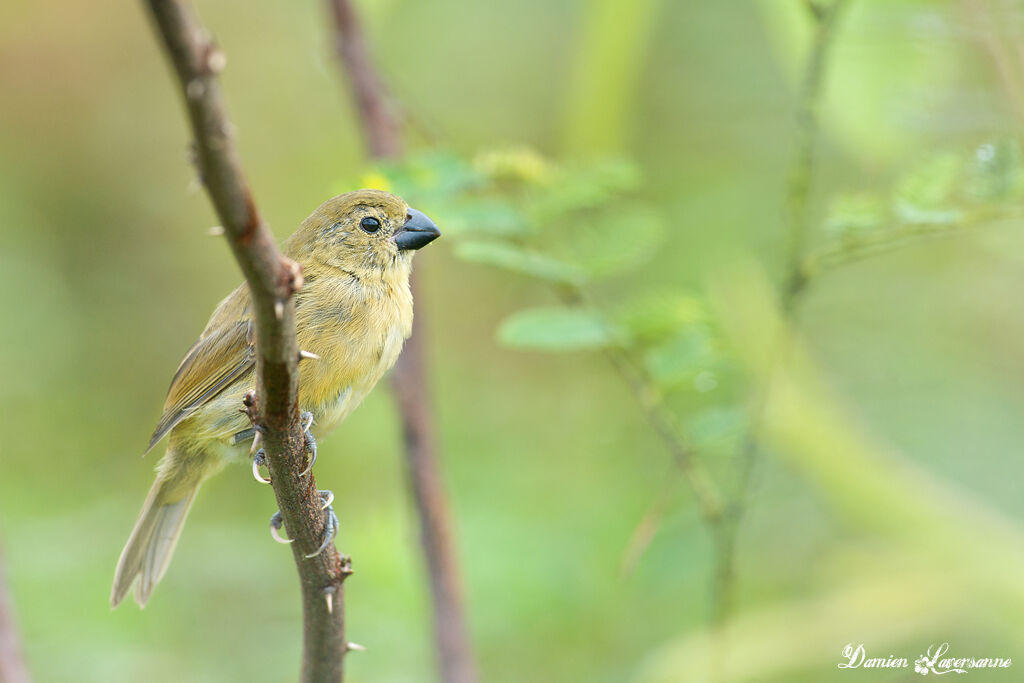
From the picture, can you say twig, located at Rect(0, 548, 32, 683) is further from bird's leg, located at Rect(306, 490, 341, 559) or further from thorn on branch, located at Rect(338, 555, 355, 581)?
thorn on branch, located at Rect(338, 555, 355, 581)

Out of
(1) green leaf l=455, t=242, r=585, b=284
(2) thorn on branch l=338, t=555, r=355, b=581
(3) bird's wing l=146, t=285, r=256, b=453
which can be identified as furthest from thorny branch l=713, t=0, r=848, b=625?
(3) bird's wing l=146, t=285, r=256, b=453

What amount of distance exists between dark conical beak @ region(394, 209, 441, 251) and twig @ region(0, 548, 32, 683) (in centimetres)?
147

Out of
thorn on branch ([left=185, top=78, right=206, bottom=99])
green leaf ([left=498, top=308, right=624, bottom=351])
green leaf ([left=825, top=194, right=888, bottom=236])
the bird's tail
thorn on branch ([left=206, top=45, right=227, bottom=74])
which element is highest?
green leaf ([left=498, top=308, right=624, bottom=351])

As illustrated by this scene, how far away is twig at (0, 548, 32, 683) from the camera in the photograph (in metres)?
2.70

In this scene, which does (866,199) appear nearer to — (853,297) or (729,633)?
(729,633)

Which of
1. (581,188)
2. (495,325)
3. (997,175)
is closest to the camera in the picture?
(997,175)

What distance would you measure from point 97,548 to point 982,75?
3.93 m

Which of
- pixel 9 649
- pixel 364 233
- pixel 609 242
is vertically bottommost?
pixel 9 649

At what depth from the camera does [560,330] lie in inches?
129

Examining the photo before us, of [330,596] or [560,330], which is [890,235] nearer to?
[560,330]

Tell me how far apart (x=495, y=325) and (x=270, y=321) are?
5.14 m

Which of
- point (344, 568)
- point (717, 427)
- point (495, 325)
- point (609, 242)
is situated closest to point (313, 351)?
point (344, 568)

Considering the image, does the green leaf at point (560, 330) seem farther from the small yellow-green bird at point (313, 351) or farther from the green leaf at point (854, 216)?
the green leaf at point (854, 216)
